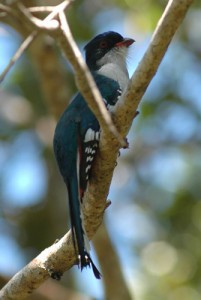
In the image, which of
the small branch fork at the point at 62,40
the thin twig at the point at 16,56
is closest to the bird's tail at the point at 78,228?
the small branch fork at the point at 62,40

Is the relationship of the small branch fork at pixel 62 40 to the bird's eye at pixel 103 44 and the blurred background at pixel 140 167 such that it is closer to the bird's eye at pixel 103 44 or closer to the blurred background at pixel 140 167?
the bird's eye at pixel 103 44

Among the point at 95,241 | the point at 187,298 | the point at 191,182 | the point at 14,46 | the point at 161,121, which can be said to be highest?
the point at 14,46

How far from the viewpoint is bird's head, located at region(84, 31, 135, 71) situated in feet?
18.4

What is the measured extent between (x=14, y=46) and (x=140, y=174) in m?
1.91

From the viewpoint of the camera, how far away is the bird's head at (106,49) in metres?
5.62

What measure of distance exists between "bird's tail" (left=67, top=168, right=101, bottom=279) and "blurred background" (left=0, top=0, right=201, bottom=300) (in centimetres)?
345

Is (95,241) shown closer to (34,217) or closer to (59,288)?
(59,288)

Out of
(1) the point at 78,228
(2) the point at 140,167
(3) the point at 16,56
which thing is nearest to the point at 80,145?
(1) the point at 78,228

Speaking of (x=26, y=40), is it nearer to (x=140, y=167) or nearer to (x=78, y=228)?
(x=78, y=228)

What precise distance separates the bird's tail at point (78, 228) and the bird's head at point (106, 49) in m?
1.40

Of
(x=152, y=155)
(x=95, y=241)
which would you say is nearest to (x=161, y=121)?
(x=152, y=155)

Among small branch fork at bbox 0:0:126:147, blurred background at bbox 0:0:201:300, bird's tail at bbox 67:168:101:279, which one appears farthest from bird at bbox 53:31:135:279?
blurred background at bbox 0:0:201:300

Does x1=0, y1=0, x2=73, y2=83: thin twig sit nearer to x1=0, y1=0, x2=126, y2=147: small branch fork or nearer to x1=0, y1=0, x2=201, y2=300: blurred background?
x1=0, y1=0, x2=126, y2=147: small branch fork

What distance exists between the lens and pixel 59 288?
6852mm
